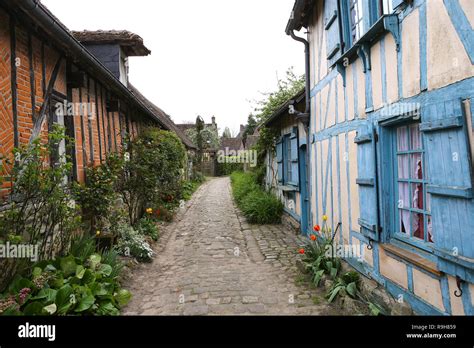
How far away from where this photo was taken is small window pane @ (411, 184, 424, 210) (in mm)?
3175

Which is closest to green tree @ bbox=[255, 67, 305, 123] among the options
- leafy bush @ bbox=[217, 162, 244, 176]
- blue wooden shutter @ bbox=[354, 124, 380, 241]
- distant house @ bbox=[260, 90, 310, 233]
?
distant house @ bbox=[260, 90, 310, 233]

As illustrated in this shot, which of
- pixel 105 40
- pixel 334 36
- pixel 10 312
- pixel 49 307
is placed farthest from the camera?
pixel 105 40

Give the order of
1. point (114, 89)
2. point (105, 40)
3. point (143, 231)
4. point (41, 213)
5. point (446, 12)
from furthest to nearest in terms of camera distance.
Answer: point (105, 40), point (143, 231), point (114, 89), point (41, 213), point (446, 12)

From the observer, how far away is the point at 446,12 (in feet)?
8.21

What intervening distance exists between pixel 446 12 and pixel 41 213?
4.57 meters

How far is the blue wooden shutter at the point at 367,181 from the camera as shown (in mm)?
3756

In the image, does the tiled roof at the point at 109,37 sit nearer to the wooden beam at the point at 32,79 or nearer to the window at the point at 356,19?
the wooden beam at the point at 32,79

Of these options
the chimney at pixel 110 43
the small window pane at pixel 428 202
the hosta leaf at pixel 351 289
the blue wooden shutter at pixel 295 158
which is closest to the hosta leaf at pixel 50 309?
the hosta leaf at pixel 351 289

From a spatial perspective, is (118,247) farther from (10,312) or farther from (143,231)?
(10,312)

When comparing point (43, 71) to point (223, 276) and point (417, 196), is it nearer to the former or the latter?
point (223, 276)

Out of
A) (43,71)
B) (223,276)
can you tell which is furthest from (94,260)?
(43,71)

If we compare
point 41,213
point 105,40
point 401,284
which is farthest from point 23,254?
point 105,40

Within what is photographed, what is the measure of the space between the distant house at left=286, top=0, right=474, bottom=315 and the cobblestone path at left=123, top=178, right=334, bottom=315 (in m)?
1.13

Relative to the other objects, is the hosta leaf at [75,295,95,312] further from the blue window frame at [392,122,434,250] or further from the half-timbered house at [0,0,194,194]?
the blue window frame at [392,122,434,250]
